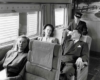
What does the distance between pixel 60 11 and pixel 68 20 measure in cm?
43

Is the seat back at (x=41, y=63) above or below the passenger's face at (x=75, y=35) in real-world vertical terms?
below

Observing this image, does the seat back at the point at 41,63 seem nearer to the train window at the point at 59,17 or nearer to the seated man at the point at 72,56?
the seated man at the point at 72,56

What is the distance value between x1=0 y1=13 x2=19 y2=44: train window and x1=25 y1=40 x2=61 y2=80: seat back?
1034 mm

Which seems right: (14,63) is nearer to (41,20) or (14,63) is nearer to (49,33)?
(49,33)

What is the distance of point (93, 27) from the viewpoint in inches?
181

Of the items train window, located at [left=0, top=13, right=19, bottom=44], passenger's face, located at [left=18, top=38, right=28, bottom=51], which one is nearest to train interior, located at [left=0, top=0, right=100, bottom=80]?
train window, located at [left=0, top=13, right=19, bottom=44]

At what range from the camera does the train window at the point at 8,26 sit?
8.80ft

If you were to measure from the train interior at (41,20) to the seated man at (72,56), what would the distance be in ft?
0.60

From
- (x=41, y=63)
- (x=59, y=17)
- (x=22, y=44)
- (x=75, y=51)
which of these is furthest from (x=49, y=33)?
(x=59, y=17)

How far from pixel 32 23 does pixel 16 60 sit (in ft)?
4.93

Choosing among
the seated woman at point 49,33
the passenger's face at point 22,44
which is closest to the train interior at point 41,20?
the seated woman at point 49,33

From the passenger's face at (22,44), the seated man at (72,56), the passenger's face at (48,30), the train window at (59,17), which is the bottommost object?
the seated man at (72,56)

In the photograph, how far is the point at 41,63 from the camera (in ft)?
5.92

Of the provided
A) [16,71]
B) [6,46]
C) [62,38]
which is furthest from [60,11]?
[16,71]
